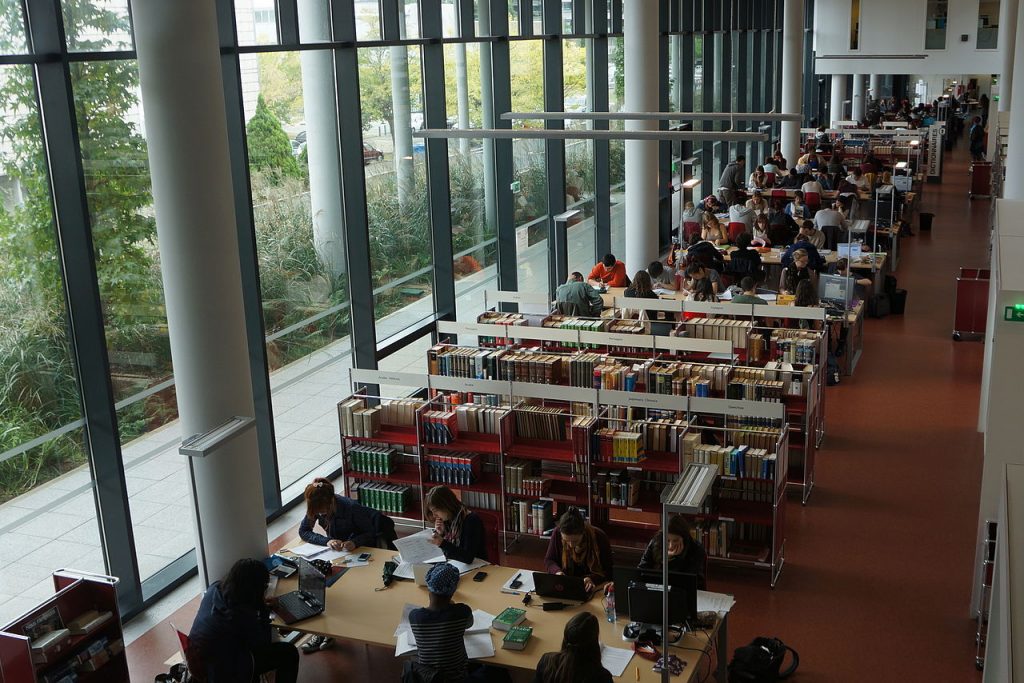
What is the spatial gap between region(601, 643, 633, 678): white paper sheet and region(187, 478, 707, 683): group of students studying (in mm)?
405

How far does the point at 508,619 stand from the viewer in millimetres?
5797

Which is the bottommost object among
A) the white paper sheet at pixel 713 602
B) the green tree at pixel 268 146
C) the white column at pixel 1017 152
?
the white paper sheet at pixel 713 602

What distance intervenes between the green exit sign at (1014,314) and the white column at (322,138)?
558cm

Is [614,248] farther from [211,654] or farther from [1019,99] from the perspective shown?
[211,654]

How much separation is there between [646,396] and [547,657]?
9.53ft

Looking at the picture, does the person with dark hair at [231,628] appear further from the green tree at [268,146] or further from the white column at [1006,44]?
the white column at [1006,44]

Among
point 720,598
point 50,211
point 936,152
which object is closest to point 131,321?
point 50,211

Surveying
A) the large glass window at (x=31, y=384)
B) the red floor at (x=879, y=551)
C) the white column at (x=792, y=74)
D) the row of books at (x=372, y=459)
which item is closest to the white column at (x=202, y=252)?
the large glass window at (x=31, y=384)

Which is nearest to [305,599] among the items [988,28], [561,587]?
[561,587]

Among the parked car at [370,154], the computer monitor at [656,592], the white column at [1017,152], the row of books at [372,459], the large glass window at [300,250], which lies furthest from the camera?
the white column at [1017,152]

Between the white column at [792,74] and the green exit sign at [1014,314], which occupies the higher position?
the white column at [792,74]

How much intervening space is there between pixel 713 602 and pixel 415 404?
322 centimetres

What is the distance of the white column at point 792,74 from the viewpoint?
22.7 meters

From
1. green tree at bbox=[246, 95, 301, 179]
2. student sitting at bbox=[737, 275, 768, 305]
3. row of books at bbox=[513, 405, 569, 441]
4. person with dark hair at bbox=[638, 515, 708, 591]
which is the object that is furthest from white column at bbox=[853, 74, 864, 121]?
person with dark hair at bbox=[638, 515, 708, 591]
